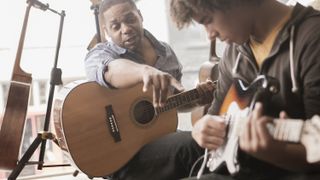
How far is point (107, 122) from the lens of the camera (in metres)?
1.71

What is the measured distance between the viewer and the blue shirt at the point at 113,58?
1699 millimetres

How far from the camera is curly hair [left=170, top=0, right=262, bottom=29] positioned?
0.96 meters

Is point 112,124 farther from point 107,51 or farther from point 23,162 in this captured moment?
point 23,162

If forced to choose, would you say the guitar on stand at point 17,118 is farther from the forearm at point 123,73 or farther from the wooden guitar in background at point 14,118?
the forearm at point 123,73

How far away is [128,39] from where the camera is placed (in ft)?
5.87

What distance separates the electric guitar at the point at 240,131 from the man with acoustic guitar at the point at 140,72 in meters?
0.26

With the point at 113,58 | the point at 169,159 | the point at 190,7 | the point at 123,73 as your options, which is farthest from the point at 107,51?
the point at 190,7

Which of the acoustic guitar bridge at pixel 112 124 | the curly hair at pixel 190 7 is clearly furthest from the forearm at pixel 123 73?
the curly hair at pixel 190 7

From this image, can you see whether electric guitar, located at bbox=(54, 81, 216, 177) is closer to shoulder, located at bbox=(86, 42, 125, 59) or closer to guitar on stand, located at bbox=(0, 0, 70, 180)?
shoulder, located at bbox=(86, 42, 125, 59)

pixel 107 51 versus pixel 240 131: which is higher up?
pixel 107 51

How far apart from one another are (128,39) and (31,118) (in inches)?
48.1

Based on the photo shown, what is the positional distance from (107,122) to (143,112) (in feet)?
0.51

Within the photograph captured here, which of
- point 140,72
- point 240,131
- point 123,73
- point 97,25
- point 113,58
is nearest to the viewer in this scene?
point 240,131

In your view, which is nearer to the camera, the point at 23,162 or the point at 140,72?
the point at 140,72
